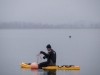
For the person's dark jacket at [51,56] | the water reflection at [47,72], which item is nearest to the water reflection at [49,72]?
the water reflection at [47,72]

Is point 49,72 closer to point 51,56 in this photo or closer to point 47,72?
point 47,72

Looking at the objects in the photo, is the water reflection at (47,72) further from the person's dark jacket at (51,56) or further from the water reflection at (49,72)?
the person's dark jacket at (51,56)

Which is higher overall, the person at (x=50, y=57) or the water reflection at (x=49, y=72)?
the person at (x=50, y=57)

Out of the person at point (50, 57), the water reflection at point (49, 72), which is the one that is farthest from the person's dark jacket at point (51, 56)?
the water reflection at point (49, 72)

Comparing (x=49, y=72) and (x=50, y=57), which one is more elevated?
(x=50, y=57)

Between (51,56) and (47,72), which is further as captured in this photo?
(51,56)

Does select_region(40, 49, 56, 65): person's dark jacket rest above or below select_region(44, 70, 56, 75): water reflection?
above

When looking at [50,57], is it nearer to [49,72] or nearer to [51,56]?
[51,56]

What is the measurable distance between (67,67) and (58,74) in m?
2.00

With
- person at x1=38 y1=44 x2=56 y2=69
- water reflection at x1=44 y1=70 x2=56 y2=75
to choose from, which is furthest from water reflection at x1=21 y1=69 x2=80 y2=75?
person at x1=38 y1=44 x2=56 y2=69

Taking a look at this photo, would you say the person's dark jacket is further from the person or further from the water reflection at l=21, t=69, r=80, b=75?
the water reflection at l=21, t=69, r=80, b=75

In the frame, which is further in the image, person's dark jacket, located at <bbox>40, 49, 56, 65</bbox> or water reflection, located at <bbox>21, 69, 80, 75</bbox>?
person's dark jacket, located at <bbox>40, 49, 56, 65</bbox>

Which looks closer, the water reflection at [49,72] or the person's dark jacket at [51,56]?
the water reflection at [49,72]

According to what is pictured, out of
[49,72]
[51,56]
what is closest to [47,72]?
[49,72]
